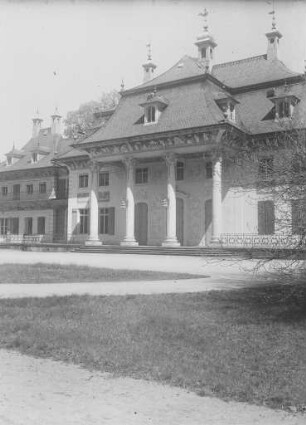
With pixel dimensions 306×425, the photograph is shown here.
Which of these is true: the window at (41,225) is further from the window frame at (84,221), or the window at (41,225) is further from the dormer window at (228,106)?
the dormer window at (228,106)

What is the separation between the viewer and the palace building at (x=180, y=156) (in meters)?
26.5

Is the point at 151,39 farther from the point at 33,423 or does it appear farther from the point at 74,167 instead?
the point at 74,167

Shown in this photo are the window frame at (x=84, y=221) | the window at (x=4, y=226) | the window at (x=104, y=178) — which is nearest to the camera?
the window at (x=104, y=178)

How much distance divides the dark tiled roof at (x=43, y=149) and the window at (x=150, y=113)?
1389 centimetres

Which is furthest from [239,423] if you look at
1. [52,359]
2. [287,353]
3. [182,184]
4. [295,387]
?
[182,184]

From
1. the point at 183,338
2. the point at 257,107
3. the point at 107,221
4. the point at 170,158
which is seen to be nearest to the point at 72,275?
the point at 183,338

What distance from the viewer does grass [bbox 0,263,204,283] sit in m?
13.1

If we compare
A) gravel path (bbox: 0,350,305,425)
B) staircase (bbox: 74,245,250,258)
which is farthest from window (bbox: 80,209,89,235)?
gravel path (bbox: 0,350,305,425)

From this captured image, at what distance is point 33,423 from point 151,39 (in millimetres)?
6687

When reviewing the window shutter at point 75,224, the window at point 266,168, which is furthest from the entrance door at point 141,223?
the window at point 266,168

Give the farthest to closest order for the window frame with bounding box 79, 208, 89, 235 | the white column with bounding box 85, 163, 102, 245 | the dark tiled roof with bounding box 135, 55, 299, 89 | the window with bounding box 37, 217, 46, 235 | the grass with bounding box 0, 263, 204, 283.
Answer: the window with bounding box 37, 217, 46, 235, the window frame with bounding box 79, 208, 89, 235, the white column with bounding box 85, 163, 102, 245, the dark tiled roof with bounding box 135, 55, 299, 89, the grass with bounding box 0, 263, 204, 283

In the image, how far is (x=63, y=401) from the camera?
14.0 ft

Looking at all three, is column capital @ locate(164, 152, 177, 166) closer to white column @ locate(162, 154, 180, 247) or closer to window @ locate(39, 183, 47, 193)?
white column @ locate(162, 154, 180, 247)

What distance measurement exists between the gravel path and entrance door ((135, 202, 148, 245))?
26696 millimetres
